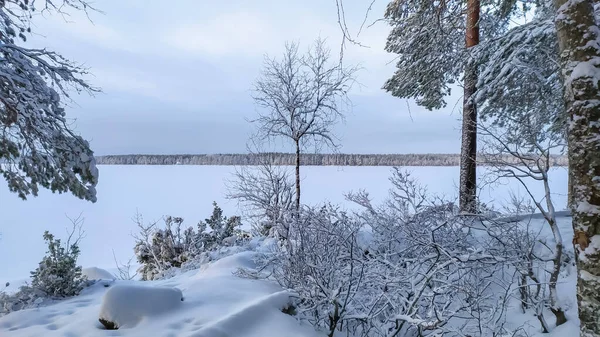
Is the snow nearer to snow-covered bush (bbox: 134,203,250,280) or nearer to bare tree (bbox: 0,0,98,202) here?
bare tree (bbox: 0,0,98,202)

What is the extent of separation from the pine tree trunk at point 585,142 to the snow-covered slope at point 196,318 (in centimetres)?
237

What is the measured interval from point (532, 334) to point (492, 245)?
1266mm

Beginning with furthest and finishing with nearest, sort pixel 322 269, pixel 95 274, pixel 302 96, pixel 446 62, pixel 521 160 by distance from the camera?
pixel 302 96, pixel 446 62, pixel 95 274, pixel 521 160, pixel 322 269

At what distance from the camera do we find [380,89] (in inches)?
490

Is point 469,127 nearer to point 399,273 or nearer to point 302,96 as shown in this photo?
point 399,273

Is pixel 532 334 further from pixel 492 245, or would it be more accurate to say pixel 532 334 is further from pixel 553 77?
pixel 553 77

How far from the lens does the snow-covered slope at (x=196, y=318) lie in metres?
3.57

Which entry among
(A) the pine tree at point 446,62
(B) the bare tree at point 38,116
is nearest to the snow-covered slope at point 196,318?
(B) the bare tree at point 38,116

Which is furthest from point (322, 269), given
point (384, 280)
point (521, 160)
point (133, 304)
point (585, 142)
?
point (521, 160)

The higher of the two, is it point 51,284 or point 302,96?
point 302,96

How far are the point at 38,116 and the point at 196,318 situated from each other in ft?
10.9

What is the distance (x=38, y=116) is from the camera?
4922 mm

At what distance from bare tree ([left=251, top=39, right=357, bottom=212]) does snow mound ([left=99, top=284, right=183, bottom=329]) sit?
37.5 feet

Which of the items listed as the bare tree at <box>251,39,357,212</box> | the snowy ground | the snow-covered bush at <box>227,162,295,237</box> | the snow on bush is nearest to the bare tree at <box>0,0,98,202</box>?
the snowy ground
